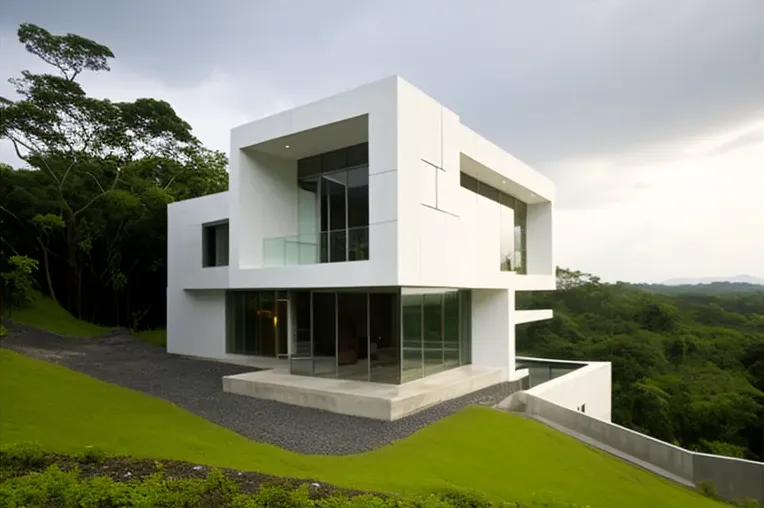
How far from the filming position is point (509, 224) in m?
18.6

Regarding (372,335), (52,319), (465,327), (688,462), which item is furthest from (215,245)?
(688,462)

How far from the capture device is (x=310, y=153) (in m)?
13.9

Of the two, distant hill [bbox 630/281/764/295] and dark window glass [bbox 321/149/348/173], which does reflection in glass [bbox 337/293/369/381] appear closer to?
dark window glass [bbox 321/149/348/173]

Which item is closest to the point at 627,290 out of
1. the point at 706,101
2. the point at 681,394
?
the point at 681,394

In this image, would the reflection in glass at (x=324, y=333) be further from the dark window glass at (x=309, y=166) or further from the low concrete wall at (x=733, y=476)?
the low concrete wall at (x=733, y=476)

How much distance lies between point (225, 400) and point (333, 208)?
5765mm

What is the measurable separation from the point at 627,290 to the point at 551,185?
23802 millimetres

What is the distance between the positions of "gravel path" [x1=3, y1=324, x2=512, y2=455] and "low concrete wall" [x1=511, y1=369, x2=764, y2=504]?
2.12 metres

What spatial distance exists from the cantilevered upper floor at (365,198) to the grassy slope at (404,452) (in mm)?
3514

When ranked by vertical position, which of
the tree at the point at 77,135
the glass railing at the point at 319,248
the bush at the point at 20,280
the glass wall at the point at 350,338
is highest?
the tree at the point at 77,135

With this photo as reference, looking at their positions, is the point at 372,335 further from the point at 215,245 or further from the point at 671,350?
the point at 671,350

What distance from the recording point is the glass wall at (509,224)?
1688 centimetres

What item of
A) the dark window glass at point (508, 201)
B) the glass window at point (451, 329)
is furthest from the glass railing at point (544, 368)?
the dark window glass at point (508, 201)

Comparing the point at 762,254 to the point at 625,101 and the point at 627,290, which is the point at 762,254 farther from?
the point at 627,290
